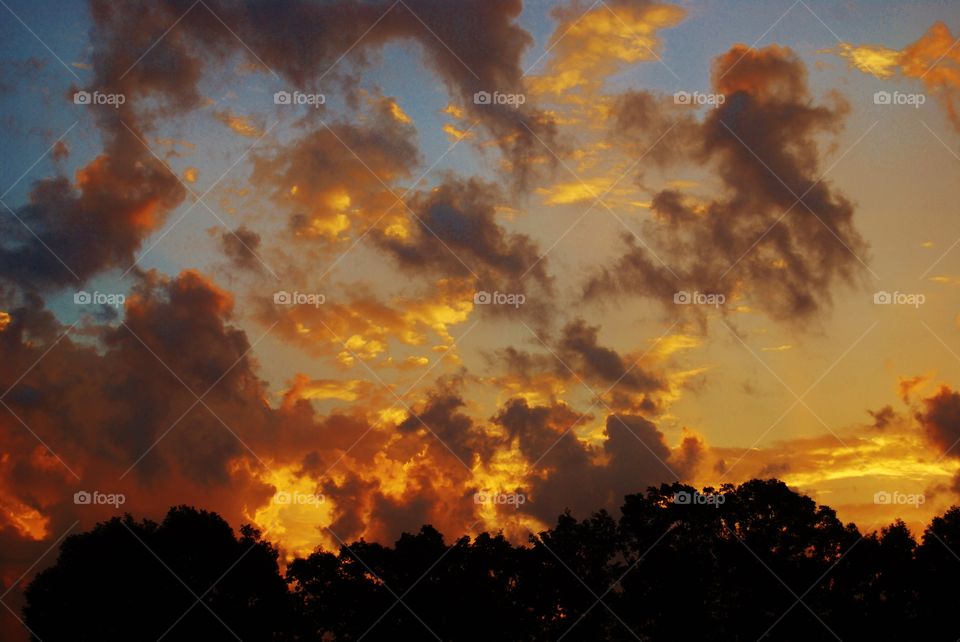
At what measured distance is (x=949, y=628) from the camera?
83.2 meters

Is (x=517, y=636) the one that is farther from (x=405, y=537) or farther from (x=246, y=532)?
(x=246, y=532)

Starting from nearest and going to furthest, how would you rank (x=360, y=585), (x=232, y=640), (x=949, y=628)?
(x=949, y=628) < (x=232, y=640) < (x=360, y=585)

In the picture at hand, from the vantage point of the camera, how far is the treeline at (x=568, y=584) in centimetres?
8662

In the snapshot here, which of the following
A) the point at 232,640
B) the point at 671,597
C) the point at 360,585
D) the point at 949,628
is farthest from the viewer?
the point at 360,585

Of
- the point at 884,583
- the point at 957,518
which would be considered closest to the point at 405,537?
the point at 884,583

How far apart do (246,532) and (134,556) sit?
11323mm

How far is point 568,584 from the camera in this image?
93688mm

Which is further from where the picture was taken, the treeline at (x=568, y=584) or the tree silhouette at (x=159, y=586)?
the tree silhouette at (x=159, y=586)

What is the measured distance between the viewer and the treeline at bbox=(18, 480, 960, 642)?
86625 millimetres

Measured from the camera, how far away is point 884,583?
3425 inches

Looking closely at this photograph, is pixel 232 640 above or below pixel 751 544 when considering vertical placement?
below

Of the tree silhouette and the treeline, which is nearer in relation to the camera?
the treeline

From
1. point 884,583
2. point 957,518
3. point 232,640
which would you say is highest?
point 957,518

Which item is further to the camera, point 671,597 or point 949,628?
point 671,597
